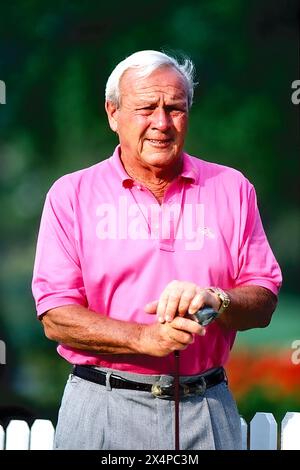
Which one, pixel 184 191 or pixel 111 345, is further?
pixel 184 191

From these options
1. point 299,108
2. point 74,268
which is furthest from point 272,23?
point 74,268

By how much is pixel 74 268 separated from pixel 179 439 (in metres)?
0.48

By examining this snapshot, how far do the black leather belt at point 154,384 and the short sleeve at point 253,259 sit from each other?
25 centimetres

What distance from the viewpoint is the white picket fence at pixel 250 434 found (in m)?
3.39

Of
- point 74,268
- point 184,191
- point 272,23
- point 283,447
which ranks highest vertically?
point 272,23

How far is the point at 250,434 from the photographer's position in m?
3.49

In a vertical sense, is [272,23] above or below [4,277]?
above

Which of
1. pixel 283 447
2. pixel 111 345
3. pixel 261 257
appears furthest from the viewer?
pixel 283 447

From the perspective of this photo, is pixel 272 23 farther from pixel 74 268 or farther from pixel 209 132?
pixel 74 268

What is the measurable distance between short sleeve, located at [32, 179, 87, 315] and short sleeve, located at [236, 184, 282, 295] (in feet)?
1.33

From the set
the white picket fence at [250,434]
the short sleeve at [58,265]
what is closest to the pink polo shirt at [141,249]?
the short sleeve at [58,265]

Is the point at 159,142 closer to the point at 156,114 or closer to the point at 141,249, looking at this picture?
the point at 156,114

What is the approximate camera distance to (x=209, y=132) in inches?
141

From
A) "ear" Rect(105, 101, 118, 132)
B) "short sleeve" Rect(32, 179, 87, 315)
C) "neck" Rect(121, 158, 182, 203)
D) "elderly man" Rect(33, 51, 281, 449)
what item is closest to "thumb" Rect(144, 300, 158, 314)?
"elderly man" Rect(33, 51, 281, 449)
